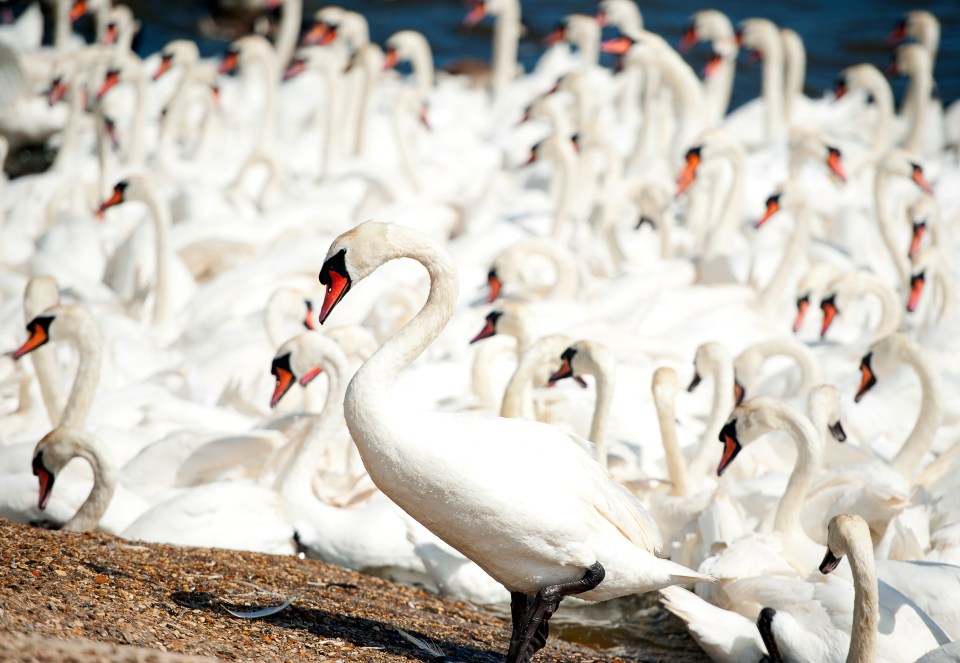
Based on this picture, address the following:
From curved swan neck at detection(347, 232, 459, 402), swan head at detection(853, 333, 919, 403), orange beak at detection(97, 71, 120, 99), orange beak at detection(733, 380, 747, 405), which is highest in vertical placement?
curved swan neck at detection(347, 232, 459, 402)

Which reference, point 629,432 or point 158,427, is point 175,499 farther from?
point 629,432

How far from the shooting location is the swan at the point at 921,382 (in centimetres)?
738

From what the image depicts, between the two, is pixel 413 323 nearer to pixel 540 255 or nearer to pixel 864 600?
pixel 864 600

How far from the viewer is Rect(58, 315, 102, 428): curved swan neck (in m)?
7.28

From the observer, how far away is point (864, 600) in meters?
5.11

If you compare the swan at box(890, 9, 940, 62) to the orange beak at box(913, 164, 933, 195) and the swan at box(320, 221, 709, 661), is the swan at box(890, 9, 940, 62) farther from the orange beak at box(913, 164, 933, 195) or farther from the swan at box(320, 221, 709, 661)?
the swan at box(320, 221, 709, 661)

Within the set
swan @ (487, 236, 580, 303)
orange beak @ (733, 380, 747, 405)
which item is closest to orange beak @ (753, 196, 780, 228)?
swan @ (487, 236, 580, 303)

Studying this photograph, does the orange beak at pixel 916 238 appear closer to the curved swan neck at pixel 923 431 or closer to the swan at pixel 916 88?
the curved swan neck at pixel 923 431

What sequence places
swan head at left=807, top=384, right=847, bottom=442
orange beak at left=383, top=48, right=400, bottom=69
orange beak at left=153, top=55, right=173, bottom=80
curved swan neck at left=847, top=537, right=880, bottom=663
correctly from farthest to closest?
orange beak at left=383, top=48, right=400, bottom=69, orange beak at left=153, top=55, right=173, bottom=80, swan head at left=807, top=384, right=847, bottom=442, curved swan neck at left=847, top=537, right=880, bottom=663

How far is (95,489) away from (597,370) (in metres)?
2.47

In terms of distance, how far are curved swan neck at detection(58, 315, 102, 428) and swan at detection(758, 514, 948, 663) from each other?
378 centimetres

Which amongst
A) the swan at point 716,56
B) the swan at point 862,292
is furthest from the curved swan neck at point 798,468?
the swan at point 716,56

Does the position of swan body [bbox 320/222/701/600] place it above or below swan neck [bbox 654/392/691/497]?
above

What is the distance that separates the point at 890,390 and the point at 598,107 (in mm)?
8511
